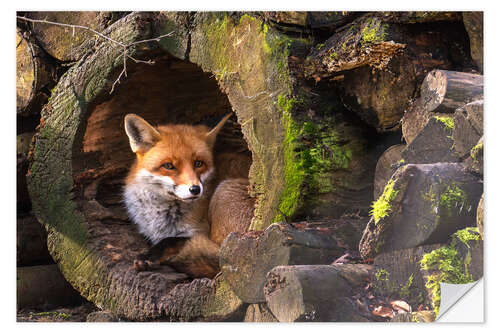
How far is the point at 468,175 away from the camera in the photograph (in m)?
2.47

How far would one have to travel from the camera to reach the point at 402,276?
2.48 metres

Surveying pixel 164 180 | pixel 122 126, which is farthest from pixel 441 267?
pixel 122 126

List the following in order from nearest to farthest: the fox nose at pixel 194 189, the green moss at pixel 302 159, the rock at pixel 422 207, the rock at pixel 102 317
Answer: the rock at pixel 422 207 → the green moss at pixel 302 159 → the rock at pixel 102 317 → the fox nose at pixel 194 189

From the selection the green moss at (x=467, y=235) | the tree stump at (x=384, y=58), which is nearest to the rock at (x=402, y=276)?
the green moss at (x=467, y=235)

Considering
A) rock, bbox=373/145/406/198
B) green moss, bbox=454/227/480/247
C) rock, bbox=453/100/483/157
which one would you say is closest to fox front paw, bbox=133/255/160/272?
rock, bbox=373/145/406/198

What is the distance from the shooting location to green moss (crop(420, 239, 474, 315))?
236 centimetres

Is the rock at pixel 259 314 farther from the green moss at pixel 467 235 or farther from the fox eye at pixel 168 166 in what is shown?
the fox eye at pixel 168 166

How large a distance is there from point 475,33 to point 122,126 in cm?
291

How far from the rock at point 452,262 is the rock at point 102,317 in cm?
210

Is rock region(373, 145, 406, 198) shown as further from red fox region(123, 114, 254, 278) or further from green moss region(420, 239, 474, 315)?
red fox region(123, 114, 254, 278)

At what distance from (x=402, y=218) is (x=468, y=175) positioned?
413 millimetres

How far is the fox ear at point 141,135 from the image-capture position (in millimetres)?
3850

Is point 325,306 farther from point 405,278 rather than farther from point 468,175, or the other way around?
point 468,175

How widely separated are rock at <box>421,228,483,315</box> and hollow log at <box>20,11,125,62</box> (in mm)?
2814
